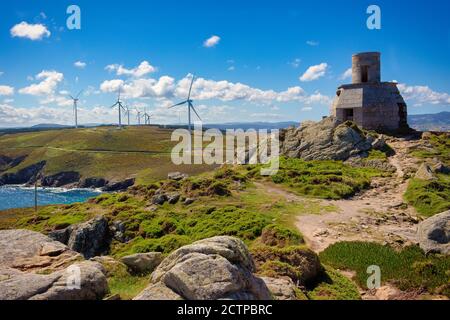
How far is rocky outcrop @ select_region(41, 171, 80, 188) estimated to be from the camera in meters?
164

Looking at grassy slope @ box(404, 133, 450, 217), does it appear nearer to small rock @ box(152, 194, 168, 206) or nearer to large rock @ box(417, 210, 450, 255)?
large rock @ box(417, 210, 450, 255)

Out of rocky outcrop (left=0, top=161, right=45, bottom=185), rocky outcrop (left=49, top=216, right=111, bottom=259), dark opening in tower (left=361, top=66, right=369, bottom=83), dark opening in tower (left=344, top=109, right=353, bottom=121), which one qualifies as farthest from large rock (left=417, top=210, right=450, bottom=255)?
rocky outcrop (left=0, top=161, right=45, bottom=185)

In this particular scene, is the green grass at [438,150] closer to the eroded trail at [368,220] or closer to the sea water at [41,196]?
the eroded trail at [368,220]

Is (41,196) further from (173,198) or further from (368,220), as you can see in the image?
(368,220)

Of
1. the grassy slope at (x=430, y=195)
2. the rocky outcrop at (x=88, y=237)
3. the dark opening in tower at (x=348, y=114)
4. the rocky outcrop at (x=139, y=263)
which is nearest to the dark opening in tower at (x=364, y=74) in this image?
the dark opening in tower at (x=348, y=114)

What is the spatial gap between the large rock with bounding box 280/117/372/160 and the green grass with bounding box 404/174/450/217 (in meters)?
13.3

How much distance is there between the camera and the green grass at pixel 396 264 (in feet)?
53.9

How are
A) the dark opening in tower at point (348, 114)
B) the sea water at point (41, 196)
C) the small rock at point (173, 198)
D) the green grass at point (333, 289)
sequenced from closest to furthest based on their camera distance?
the green grass at point (333, 289) → the small rock at point (173, 198) → the dark opening in tower at point (348, 114) → the sea water at point (41, 196)

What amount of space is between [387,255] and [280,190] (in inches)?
747

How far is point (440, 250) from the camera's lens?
65.8 ft

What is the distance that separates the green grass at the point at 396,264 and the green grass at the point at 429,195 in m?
10.2

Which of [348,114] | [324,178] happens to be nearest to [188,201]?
[324,178]

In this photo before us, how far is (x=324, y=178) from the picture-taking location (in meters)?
39.8
